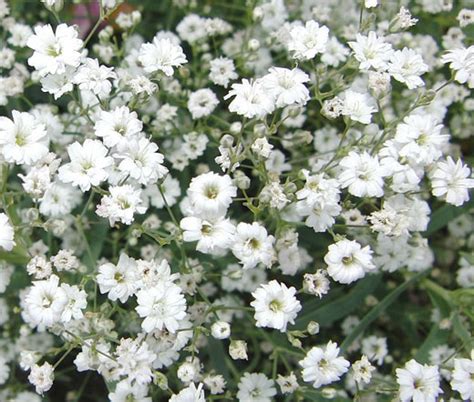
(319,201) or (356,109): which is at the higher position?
(356,109)

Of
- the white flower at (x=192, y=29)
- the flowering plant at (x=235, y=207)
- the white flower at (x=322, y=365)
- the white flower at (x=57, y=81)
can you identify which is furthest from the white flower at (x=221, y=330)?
the white flower at (x=192, y=29)

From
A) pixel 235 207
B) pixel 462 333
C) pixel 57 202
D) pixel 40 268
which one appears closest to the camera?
pixel 40 268

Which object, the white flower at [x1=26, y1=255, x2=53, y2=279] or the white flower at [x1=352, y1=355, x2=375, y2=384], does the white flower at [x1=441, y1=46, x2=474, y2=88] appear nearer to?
the white flower at [x1=352, y1=355, x2=375, y2=384]

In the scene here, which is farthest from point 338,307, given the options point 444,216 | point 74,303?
point 74,303

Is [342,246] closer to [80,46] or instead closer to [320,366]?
[320,366]

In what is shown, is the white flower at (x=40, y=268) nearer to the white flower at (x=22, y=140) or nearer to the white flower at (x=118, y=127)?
the white flower at (x=22, y=140)

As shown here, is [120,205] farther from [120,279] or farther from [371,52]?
[371,52]
